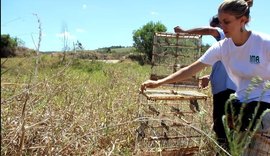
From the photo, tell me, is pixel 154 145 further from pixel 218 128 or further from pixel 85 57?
pixel 85 57

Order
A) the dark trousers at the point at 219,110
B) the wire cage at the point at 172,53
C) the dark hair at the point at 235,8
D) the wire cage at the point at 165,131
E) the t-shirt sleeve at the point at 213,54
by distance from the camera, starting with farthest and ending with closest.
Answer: the wire cage at the point at 172,53 → the wire cage at the point at 165,131 → the dark trousers at the point at 219,110 → the t-shirt sleeve at the point at 213,54 → the dark hair at the point at 235,8

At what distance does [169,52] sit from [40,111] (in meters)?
2.12

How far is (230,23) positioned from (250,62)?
303 mm

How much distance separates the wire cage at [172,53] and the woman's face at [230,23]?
2.05 m

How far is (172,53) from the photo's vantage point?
4.98m

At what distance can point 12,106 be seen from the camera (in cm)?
322

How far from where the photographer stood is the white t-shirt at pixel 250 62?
2.77m

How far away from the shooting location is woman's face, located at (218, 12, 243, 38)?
2725mm

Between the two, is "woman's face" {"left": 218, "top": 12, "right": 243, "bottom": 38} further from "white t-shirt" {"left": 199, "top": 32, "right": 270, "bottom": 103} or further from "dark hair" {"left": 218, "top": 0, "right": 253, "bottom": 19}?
"white t-shirt" {"left": 199, "top": 32, "right": 270, "bottom": 103}

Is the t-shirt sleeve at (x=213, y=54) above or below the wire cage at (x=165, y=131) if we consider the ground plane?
above

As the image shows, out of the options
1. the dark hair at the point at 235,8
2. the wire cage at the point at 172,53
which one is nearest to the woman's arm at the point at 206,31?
the wire cage at the point at 172,53

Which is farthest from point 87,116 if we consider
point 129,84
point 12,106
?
point 129,84

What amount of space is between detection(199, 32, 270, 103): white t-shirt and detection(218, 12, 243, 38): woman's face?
127 mm

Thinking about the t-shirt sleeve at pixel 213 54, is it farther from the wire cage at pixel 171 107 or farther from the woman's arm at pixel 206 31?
the woman's arm at pixel 206 31
